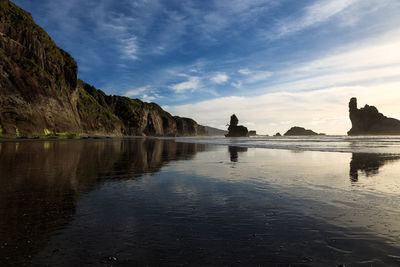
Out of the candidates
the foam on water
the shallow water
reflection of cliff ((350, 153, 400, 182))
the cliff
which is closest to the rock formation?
the foam on water

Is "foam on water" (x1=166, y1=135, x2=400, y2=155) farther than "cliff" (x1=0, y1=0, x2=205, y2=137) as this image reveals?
No

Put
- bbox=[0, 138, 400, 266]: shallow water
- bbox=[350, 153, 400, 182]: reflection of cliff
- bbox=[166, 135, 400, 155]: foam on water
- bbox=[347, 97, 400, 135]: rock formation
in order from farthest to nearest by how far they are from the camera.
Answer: bbox=[347, 97, 400, 135]: rock formation
bbox=[166, 135, 400, 155]: foam on water
bbox=[350, 153, 400, 182]: reflection of cliff
bbox=[0, 138, 400, 266]: shallow water

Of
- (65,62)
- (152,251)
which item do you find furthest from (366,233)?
(65,62)

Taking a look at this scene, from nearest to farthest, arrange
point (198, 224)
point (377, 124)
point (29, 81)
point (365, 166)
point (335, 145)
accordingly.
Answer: point (198, 224)
point (365, 166)
point (335, 145)
point (29, 81)
point (377, 124)

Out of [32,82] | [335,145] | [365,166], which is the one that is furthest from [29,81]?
[365,166]

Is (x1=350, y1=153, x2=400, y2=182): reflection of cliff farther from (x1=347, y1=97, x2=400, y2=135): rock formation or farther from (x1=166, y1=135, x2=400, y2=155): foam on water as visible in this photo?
(x1=347, y1=97, x2=400, y2=135): rock formation

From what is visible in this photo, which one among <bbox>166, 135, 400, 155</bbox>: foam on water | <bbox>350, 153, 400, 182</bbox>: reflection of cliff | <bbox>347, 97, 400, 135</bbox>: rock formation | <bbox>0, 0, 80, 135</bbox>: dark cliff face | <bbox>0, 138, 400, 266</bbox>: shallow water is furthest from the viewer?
<bbox>347, 97, 400, 135</bbox>: rock formation

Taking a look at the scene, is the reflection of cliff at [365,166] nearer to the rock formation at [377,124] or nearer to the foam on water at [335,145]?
the foam on water at [335,145]

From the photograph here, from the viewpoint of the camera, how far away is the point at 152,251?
12.5 feet

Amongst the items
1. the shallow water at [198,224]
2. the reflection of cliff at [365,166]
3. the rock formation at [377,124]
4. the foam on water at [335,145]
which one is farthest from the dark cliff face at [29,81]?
the rock formation at [377,124]

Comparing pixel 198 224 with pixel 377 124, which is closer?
pixel 198 224

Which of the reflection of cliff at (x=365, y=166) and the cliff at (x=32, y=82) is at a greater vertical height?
the cliff at (x=32, y=82)

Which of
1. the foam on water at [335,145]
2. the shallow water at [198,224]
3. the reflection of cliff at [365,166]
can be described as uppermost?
the foam on water at [335,145]

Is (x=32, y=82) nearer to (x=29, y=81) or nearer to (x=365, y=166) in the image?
(x=29, y=81)
